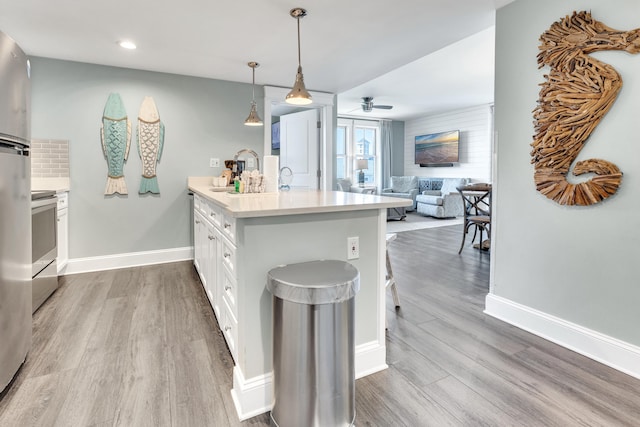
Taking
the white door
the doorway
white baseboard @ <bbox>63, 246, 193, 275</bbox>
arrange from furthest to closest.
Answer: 1. the white door
2. the doorway
3. white baseboard @ <bbox>63, 246, 193, 275</bbox>

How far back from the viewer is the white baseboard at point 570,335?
1804 millimetres

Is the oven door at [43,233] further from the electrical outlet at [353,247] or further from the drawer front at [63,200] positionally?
the electrical outlet at [353,247]

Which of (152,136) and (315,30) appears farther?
(152,136)

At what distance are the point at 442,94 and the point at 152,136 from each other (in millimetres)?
5187

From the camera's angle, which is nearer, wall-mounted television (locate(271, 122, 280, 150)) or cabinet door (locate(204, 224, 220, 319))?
cabinet door (locate(204, 224, 220, 319))

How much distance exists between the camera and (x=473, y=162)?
7.89 meters

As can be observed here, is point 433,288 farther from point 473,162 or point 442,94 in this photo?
point 473,162

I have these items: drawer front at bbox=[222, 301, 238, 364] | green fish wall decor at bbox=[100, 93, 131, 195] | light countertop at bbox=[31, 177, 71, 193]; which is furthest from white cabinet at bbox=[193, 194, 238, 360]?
light countertop at bbox=[31, 177, 71, 193]

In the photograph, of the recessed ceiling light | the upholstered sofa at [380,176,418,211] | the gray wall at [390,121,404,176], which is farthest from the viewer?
the gray wall at [390,121,404,176]

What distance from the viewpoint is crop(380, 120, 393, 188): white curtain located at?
30.6 ft

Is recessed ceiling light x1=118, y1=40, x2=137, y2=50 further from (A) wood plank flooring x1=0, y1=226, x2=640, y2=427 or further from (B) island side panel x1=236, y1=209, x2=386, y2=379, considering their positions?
(B) island side panel x1=236, y1=209, x2=386, y2=379

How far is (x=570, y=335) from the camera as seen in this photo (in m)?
2.05

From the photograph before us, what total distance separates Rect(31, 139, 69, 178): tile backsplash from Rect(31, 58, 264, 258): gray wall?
59mm

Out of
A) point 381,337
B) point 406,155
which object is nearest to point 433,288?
point 381,337
